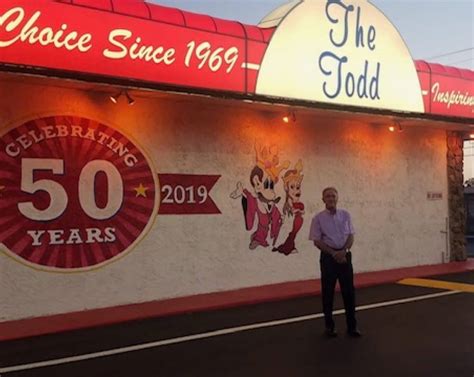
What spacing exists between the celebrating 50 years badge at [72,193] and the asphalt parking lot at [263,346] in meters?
1.60

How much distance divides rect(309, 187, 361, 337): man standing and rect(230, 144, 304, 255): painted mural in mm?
3664

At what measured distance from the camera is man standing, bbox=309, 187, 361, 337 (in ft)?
24.3

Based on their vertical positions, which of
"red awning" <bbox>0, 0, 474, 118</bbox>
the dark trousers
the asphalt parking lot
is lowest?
the asphalt parking lot

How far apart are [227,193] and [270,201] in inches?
40.3

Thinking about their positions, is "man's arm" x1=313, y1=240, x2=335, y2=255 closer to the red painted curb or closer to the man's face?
the man's face

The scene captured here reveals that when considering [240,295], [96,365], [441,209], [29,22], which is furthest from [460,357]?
[441,209]

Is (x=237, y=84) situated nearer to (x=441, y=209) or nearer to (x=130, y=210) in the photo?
(x=130, y=210)

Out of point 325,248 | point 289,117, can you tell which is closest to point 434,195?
point 289,117

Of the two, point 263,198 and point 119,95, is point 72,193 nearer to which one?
point 119,95

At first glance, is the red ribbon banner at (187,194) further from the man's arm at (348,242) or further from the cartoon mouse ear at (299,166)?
the man's arm at (348,242)

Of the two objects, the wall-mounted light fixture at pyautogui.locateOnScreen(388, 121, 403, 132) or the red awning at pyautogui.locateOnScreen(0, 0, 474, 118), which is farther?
the wall-mounted light fixture at pyautogui.locateOnScreen(388, 121, 403, 132)

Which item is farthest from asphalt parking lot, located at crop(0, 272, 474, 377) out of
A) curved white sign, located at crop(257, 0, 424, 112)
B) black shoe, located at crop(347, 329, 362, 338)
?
curved white sign, located at crop(257, 0, 424, 112)

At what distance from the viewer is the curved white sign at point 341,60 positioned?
10656 millimetres

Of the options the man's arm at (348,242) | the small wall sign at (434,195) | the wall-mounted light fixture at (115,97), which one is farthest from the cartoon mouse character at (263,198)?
the small wall sign at (434,195)
